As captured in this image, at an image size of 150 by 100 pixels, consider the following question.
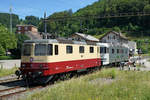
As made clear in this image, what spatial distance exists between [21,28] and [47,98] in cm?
10339

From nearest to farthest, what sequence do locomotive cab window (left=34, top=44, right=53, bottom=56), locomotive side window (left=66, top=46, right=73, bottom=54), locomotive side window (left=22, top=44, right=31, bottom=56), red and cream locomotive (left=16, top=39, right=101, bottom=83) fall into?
1. red and cream locomotive (left=16, top=39, right=101, bottom=83)
2. locomotive cab window (left=34, top=44, right=53, bottom=56)
3. locomotive side window (left=22, top=44, right=31, bottom=56)
4. locomotive side window (left=66, top=46, right=73, bottom=54)

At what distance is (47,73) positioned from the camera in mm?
11867

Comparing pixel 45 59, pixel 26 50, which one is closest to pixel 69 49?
pixel 45 59

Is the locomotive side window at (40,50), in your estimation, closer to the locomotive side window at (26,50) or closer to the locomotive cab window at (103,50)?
the locomotive side window at (26,50)

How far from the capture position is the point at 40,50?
12.2 m

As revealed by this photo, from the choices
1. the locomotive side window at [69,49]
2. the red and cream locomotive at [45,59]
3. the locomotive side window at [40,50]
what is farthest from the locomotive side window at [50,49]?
the locomotive side window at [69,49]

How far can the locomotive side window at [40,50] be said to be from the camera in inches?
475

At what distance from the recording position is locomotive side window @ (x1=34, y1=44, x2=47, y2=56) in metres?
12.1

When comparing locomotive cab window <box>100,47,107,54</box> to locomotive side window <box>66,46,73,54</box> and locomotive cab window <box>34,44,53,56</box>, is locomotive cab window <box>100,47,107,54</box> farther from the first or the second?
locomotive cab window <box>34,44,53,56</box>

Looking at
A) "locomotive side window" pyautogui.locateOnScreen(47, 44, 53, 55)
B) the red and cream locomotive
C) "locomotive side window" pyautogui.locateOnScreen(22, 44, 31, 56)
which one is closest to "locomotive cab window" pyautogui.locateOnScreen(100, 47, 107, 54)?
the red and cream locomotive

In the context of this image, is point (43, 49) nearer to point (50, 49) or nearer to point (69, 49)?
point (50, 49)

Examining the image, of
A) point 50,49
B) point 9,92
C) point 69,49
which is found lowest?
point 9,92

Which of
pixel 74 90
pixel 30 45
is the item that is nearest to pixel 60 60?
pixel 30 45

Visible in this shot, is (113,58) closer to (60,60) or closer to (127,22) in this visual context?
(60,60)
